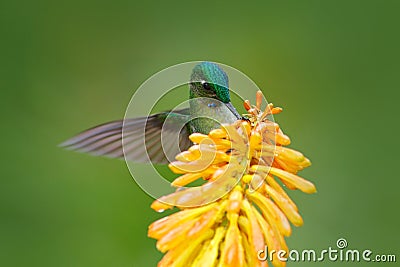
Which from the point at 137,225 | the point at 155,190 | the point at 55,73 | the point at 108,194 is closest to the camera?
the point at 155,190

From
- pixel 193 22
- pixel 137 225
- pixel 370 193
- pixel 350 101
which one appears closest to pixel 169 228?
pixel 137 225

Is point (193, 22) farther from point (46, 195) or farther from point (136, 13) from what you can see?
point (46, 195)

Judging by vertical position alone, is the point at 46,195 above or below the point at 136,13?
below

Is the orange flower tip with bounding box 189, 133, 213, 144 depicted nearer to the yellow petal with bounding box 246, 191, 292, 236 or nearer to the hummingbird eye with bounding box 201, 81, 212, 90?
the yellow petal with bounding box 246, 191, 292, 236

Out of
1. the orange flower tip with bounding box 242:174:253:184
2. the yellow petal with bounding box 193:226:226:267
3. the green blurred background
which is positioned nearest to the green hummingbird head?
the orange flower tip with bounding box 242:174:253:184

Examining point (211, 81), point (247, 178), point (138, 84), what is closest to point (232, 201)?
point (247, 178)

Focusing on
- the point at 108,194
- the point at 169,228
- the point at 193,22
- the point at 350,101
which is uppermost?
the point at 193,22
